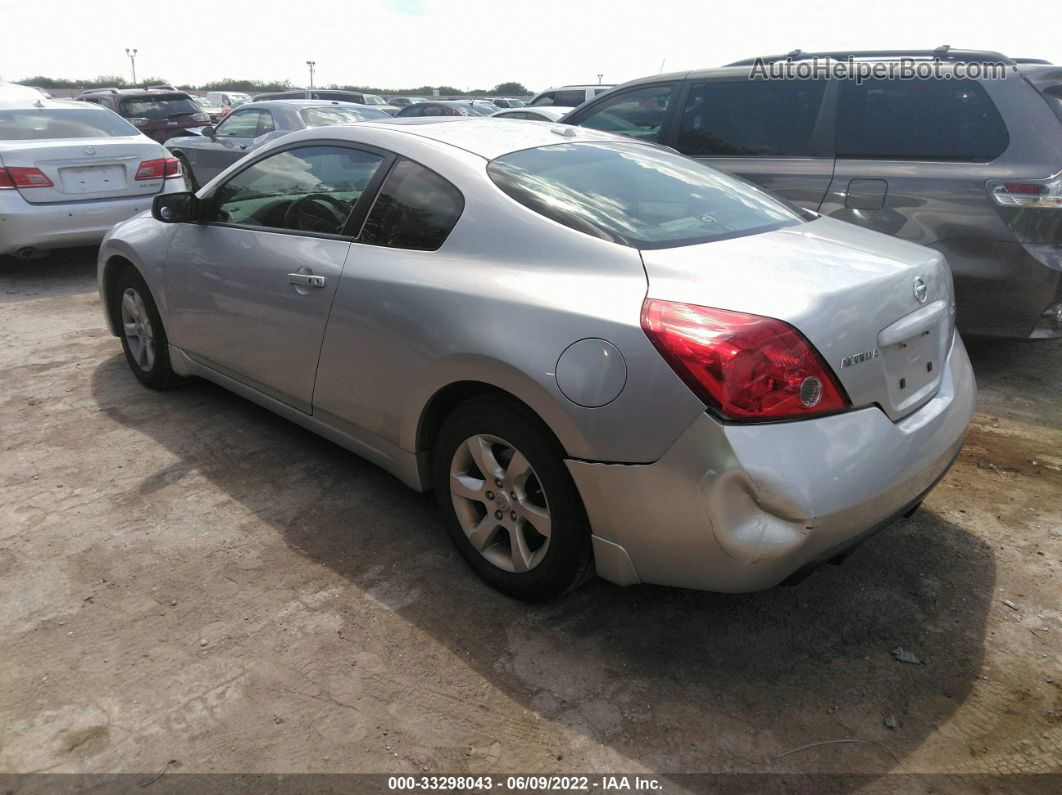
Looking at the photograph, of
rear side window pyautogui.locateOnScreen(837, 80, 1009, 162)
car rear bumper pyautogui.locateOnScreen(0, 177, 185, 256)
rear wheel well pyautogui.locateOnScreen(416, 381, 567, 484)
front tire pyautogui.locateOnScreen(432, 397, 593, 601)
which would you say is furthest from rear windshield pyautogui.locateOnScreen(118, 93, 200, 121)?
front tire pyautogui.locateOnScreen(432, 397, 593, 601)

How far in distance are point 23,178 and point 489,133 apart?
5349 millimetres

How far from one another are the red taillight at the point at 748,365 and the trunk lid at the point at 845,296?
0.04m

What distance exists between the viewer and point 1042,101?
4484 mm

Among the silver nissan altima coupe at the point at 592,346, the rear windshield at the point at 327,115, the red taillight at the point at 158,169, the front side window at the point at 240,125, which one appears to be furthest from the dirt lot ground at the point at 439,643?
the front side window at the point at 240,125

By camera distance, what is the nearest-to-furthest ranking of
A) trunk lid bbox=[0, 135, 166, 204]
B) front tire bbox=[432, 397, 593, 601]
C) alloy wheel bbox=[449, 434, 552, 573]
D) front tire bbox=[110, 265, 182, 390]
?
front tire bbox=[432, 397, 593, 601] < alloy wheel bbox=[449, 434, 552, 573] < front tire bbox=[110, 265, 182, 390] < trunk lid bbox=[0, 135, 166, 204]

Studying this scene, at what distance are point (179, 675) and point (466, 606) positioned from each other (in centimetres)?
89

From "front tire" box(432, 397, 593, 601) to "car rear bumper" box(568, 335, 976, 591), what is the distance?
101mm

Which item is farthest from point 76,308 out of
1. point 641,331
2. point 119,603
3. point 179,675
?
point 641,331

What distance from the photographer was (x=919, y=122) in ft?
15.8

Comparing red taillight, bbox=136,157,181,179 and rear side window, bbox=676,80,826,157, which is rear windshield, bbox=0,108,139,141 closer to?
red taillight, bbox=136,157,181,179

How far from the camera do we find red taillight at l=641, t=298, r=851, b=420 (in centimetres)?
215

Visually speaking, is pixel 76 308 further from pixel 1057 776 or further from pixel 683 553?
pixel 1057 776

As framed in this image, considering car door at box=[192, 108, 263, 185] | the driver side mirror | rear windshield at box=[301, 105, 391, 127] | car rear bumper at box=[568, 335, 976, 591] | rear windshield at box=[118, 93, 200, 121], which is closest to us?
car rear bumper at box=[568, 335, 976, 591]

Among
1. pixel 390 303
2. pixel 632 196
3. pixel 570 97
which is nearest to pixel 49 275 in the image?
pixel 390 303
